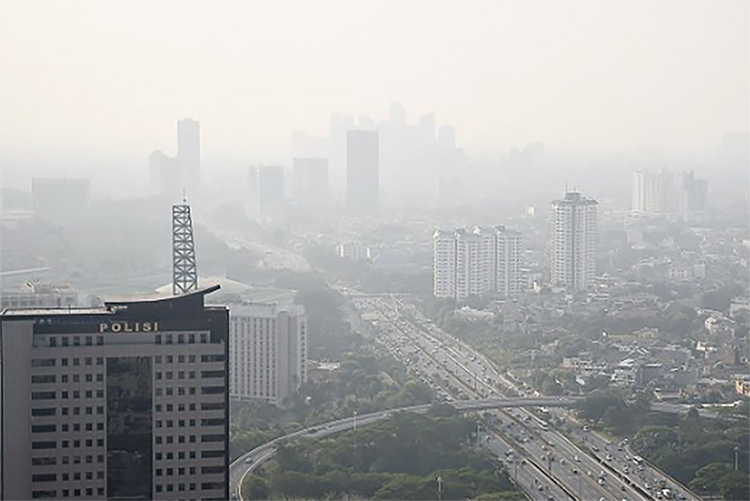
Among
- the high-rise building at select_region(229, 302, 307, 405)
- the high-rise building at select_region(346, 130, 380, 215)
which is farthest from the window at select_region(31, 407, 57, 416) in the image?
the high-rise building at select_region(346, 130, 380, 215)

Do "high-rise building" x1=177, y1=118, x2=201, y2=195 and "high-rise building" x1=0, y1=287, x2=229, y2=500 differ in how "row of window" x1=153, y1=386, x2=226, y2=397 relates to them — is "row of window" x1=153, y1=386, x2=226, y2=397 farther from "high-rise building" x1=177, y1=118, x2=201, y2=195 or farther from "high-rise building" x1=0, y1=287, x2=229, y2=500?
"high-rise building" x1=177, y1=118, x2=201, y2=195

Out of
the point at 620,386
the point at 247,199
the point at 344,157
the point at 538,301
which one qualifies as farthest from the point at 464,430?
the point at 344,157

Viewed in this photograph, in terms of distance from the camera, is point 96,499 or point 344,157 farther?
point 344,157

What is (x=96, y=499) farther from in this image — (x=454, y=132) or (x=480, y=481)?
(x=454, y=132)

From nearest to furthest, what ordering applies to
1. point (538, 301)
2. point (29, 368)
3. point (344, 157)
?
point (29, 368) < point (538, 301) < point (344, 157)

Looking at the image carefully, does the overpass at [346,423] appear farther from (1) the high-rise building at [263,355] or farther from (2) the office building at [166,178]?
(2) the office building at [166,178]

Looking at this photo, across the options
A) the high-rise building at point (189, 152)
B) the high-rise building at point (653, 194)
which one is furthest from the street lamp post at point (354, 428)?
the high-rise building at point (653, 194)

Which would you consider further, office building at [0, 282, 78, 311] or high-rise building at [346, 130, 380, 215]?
high-rise building at [346, 130, 380, 215]

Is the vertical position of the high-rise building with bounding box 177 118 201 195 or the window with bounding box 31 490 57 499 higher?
the high-rise building with bounding box 177 118 201 195
